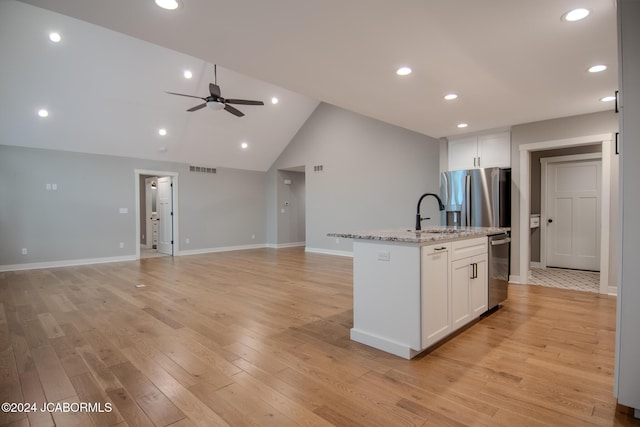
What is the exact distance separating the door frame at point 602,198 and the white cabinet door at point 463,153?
0.71 metres

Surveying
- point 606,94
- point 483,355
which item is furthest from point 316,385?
point 606,94

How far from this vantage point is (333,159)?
816cm

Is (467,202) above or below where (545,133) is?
below

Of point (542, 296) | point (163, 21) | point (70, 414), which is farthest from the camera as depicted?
point (542, 296)

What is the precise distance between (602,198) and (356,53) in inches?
153

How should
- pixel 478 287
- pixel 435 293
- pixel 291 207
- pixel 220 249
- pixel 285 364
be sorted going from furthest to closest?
1. pixel 291 207
2. pixel 220 249
3. pixel 478 287
4. pixel 435 293
5. pixel 285 364

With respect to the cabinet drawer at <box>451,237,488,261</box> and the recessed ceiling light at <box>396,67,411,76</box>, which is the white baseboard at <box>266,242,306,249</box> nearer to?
the cabinet drawer at <box>451,237,488,261</box>

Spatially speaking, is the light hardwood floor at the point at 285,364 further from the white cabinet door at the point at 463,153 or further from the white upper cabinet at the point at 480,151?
the white cabinet door at the point at 463,153

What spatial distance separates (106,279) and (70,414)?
419cm

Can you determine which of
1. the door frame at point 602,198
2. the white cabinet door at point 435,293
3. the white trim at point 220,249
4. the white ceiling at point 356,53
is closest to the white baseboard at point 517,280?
the door frame at point 602,198

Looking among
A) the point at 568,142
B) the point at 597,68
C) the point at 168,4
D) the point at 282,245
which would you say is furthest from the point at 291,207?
the point at 168,4

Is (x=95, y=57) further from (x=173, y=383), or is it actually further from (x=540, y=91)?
(x=540, y=91)

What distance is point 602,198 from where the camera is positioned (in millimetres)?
4168

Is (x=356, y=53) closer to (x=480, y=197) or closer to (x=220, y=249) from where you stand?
(x=480, y=197)
